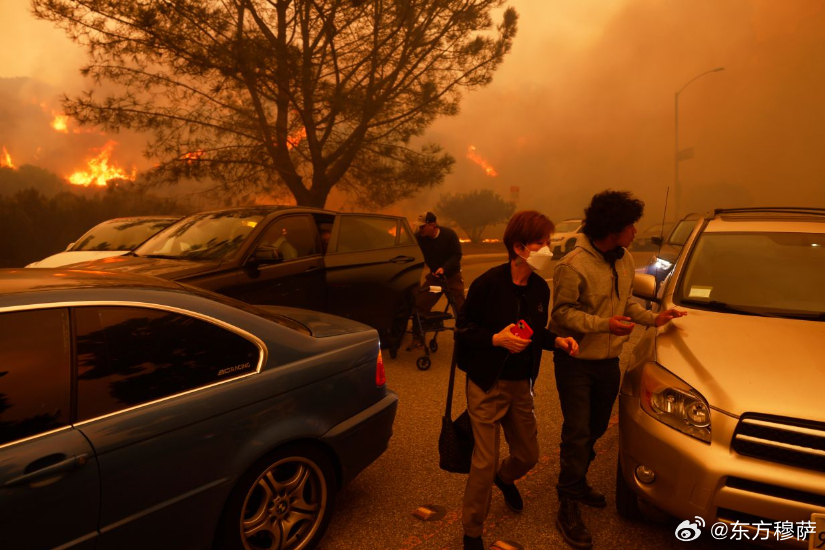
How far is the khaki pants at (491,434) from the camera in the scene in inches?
102

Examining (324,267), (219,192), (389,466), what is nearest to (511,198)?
(219,192)

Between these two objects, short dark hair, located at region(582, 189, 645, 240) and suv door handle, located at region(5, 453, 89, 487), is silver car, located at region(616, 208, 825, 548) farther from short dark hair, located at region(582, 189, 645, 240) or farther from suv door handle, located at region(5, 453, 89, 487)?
suv door handle, located at region(5, 453, 89, 487)

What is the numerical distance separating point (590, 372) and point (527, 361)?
0.48 m

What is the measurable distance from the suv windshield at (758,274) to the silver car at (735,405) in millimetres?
11

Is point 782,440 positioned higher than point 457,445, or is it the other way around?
point 782,440

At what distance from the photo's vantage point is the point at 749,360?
2602mm

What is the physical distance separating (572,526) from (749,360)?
A: 118 centimetres

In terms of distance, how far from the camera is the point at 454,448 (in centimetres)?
278

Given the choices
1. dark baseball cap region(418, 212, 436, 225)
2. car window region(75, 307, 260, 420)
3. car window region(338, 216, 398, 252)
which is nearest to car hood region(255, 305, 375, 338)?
car window region(75, 307, 260, 420)

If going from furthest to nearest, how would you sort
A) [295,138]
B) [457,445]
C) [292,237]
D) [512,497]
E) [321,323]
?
1. [295,138]
2. [292,237]
3. [321,323]
4. [512,497]
5. [457,445]

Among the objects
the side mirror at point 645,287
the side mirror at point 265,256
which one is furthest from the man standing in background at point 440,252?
the side mirror at point 645,287

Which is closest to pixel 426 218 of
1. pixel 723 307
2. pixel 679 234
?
pixel 723 307

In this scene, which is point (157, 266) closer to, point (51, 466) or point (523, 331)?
point (51, 466)

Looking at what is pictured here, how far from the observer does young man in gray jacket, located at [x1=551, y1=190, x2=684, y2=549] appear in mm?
2883
